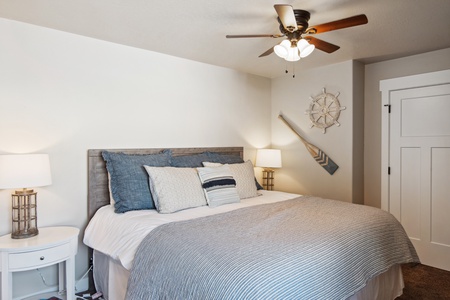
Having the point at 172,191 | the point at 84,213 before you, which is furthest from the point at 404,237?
the point at 84,213

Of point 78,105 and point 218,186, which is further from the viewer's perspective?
point 218,186

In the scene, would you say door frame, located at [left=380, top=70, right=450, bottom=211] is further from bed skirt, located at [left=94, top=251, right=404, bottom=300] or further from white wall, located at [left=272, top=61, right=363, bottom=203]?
bed skirt, located at [left=94, top=251, right=404, bottom=300]

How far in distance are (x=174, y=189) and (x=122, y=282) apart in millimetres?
801

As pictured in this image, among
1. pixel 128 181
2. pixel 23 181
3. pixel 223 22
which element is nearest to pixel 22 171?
pixel 23 181

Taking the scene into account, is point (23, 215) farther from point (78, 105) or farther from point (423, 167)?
point (423, 167)

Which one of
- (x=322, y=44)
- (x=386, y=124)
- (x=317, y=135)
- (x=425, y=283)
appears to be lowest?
(x=425, y=283)

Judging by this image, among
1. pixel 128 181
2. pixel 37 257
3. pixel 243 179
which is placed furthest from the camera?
pixel 243 179

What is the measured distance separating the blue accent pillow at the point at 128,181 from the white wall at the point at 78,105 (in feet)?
0.78

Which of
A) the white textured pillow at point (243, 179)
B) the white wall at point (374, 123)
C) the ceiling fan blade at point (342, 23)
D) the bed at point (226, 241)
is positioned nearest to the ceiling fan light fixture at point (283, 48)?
the ceiling fan blade at point (342, 23)

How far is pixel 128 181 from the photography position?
2.54m

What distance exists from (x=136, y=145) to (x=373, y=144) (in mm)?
2834

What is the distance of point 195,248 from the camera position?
1.55 meters

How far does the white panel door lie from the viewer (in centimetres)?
307

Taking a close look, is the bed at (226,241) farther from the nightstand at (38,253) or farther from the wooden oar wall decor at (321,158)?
the wooden oar wall decor at (321,158)
